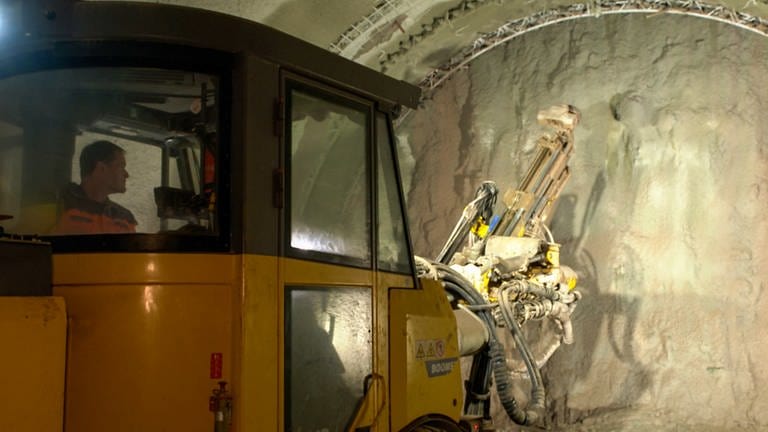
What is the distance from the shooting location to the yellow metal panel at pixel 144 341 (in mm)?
2363

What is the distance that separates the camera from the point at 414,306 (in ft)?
10.8

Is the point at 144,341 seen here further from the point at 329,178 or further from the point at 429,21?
the point at 429,21

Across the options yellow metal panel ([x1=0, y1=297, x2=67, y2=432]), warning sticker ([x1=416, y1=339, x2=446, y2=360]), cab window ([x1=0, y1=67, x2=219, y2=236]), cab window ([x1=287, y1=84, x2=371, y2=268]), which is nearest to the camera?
yellow metal panel ([x1=0, y1=297, x2=67, y2=432])

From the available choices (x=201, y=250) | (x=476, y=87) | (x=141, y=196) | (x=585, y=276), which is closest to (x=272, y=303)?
(x=201, y=250)

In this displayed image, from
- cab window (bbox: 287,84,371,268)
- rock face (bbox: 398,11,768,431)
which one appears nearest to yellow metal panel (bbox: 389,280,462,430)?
cab window (bbox: 287,84,371,268)

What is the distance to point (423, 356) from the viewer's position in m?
3.30

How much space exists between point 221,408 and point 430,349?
1.21m

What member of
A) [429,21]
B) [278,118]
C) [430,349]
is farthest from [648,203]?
[278,118]

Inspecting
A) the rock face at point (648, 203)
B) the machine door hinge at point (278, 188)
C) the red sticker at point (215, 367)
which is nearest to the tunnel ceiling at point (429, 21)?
the rock face at point (648, 203)

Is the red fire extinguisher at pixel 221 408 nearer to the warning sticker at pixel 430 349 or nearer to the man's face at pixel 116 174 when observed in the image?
the man's face at pixel 116 174

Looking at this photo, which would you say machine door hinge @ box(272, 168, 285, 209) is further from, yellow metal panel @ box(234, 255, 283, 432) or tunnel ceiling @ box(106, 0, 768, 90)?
tunnel ceiling @ box(106, 0, 768, 90)

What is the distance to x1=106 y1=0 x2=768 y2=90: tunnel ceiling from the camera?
7.59 meters

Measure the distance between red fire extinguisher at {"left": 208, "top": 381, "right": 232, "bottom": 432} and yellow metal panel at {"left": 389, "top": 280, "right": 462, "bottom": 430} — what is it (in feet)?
2.93

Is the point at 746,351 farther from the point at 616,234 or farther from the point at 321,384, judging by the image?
the point at 321,384
